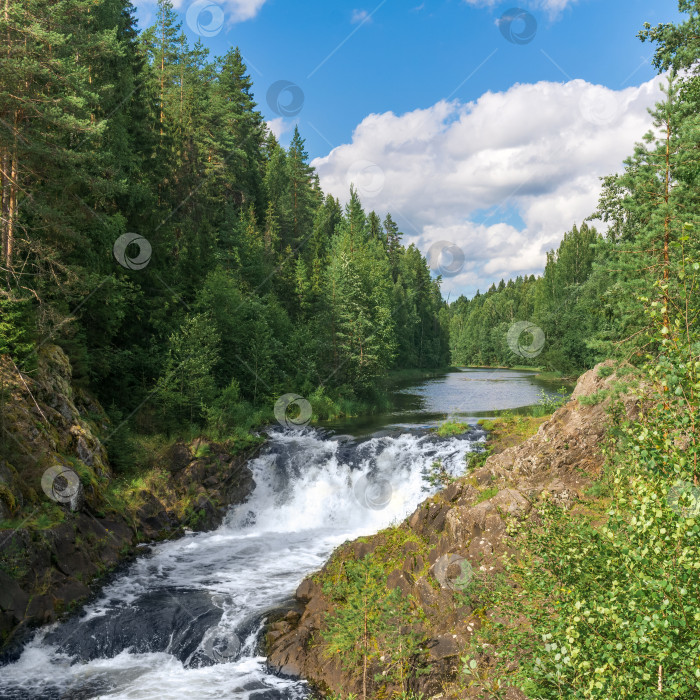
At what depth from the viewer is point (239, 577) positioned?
1576cm

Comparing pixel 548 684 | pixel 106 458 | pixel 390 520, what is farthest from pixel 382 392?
pixel 548 684

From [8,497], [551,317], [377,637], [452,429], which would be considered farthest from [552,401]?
[551,317]

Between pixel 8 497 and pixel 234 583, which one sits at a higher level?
pixel 8 497

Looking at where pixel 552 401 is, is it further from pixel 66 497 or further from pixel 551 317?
pixel 551 317

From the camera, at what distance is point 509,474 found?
14.2 meters

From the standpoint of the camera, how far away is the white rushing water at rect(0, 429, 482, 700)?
1111 centimetres

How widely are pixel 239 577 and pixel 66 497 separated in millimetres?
5780

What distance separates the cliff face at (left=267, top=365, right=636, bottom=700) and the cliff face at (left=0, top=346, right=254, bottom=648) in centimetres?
619

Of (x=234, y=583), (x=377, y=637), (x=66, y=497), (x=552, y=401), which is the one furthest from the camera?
(x=552, y=401)

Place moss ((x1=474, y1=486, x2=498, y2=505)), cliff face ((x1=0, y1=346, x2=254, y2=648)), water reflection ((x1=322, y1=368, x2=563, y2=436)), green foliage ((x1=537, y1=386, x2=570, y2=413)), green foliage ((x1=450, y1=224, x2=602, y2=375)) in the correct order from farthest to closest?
green foliage ((x1=450, y1=224, x2=602, y2=375)) < water reflection ((x1=322, y1=368, x2=563, y2=436)) < green foliage ((x1=537, y1=386, x2=570, y2=413)) < moss ((x1=474, y1=486, x2=498, y2=505)) < cliff face ((x1=0, y1=346, x2=254, y2=648))

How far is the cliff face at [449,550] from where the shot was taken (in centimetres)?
1005

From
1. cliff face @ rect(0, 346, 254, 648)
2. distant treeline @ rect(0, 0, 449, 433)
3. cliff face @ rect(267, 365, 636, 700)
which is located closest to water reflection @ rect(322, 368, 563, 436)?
distant treeline @ rect(0, 0, 449, 433)

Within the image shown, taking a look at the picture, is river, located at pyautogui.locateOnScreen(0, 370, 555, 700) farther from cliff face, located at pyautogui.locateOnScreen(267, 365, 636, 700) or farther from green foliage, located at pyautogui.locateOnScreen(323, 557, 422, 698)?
green foliage, located at pyautogui.locateOnScreen(323, 557, 422, 698)

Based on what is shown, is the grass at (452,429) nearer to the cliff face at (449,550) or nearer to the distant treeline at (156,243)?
the cliff face at (449,550)
